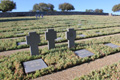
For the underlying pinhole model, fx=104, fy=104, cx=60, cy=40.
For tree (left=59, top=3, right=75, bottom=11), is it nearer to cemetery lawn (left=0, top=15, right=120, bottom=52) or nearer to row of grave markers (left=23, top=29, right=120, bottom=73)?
cemetery lawn (left=0, top=15, right=120, bottom=52)

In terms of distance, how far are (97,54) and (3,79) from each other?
324 cm

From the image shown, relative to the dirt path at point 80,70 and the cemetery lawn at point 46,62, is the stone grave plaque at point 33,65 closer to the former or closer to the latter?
the cemetery lawn at point 46,62

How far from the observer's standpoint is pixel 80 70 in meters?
3.13

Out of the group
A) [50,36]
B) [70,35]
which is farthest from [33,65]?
[70,35]

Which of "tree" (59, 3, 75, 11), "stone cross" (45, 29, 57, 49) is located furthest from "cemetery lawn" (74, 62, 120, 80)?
"tree" (59, 3, 75, 11)

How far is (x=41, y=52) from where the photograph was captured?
4.35m

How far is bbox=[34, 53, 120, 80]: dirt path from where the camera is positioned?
9.29ft

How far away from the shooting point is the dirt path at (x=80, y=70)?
2.83 meters

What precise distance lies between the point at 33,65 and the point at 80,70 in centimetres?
149

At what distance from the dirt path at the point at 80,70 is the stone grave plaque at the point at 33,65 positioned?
44 centimetres

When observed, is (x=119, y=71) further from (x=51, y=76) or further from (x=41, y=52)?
(x=41, y=52)

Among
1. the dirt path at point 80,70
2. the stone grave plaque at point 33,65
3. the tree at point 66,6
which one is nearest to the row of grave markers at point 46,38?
the stone grave plaque at point 33,65

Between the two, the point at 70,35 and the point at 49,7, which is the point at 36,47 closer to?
the point at 70,35

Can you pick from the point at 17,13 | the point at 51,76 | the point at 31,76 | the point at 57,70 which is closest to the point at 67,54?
the point at 57,70
